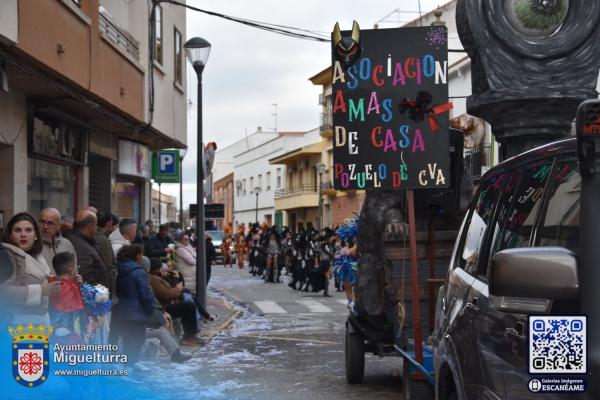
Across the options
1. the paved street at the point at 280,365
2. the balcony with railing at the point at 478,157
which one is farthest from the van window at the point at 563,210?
the balcony with railing at the point at 478,157

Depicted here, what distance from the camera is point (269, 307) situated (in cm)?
1931

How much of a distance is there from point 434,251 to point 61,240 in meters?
3.48

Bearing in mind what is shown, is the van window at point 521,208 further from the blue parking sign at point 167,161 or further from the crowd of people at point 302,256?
the blue parking sign at point 167,161

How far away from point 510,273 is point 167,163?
746 inches

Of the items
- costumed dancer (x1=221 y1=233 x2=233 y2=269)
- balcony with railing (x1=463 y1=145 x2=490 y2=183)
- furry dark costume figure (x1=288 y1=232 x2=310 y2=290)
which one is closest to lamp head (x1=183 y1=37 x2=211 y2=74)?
furry dark costume figure (x1=288 y1=232 x2=310 y2=290)

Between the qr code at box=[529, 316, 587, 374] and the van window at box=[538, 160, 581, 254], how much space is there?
381mm

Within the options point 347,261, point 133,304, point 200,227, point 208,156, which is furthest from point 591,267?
point 208,156

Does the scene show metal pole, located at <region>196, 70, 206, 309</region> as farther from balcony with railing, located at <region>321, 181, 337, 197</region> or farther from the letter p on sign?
balcony with railing, located at <region>321, 181, 337, 197</region>

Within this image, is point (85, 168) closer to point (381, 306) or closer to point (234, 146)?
point (381, 306)

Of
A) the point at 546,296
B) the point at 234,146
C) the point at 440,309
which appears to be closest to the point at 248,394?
the point at 440,309

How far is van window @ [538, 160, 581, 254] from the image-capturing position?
9.55 feet

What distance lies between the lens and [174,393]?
8.52m

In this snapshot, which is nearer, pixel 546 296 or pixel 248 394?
pixel 546 296

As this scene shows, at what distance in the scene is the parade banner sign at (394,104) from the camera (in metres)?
7.57
